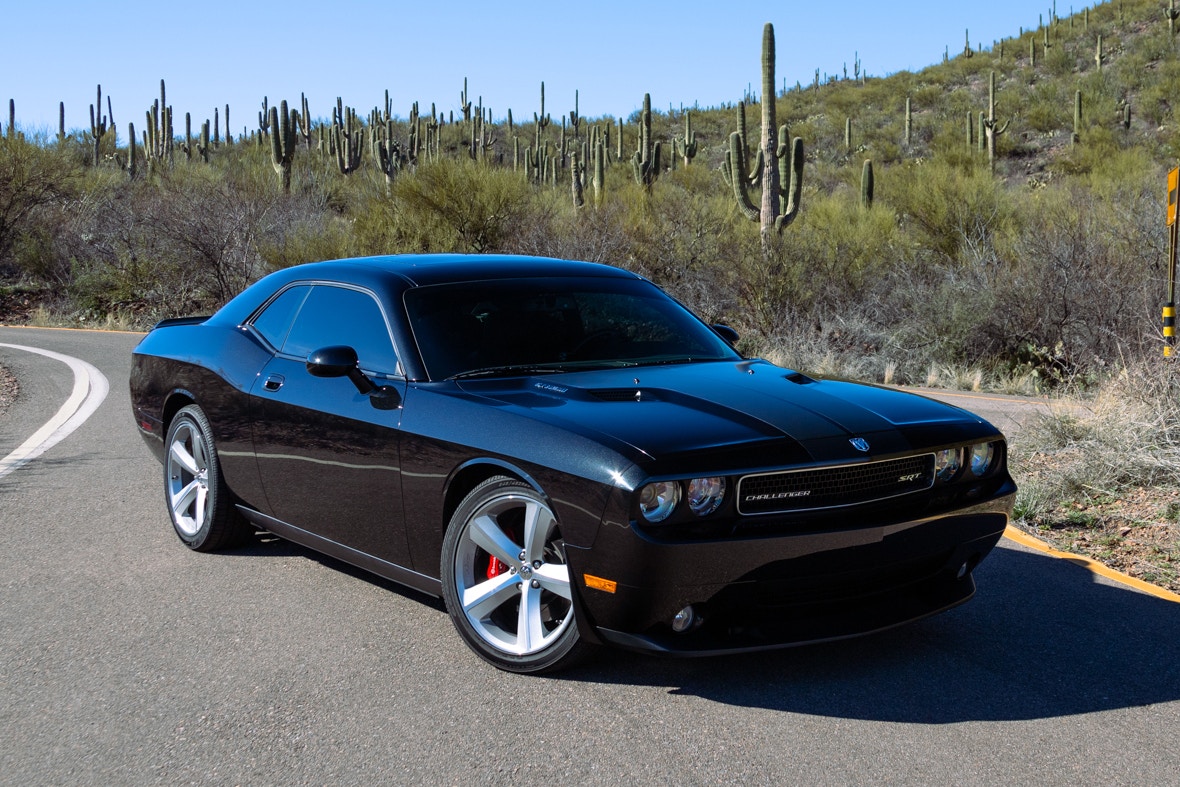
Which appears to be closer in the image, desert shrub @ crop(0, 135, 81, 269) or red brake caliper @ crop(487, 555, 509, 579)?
red brake caliper @ crop(487, 555, 509, 579)

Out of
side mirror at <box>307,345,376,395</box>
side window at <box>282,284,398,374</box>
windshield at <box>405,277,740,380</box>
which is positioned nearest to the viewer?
side mirror at <box>307,345,376,395</box>

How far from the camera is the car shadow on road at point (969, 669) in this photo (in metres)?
4.13

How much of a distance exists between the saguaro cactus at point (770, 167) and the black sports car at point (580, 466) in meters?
14.0

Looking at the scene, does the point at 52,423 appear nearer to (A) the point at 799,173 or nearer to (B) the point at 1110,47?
(A) the point at 799,173

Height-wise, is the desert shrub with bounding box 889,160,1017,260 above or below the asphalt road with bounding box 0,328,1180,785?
above

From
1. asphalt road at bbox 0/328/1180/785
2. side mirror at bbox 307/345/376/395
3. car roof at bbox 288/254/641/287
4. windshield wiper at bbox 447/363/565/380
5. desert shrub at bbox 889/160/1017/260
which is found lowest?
asphalt road at bbox 0/328/1180/785

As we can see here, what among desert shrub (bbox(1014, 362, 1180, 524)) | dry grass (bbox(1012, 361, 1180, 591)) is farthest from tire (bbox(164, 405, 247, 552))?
desert shrub (bbox(1014, 362, 1180, 524))

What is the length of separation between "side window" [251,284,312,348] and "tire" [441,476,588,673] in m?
1.90

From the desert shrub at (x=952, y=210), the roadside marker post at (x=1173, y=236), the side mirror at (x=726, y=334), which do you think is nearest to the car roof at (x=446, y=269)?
the side mirror at (x=726, y=334)

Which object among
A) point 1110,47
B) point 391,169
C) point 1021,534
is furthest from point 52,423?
point 1110,47

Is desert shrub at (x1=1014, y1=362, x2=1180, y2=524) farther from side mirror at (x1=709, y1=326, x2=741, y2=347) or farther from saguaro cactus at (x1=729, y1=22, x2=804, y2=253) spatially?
saguaro cactus at (x1=729, y1=22, x2=804, y2=253)

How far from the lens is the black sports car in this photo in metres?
4.01

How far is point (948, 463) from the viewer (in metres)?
4.55

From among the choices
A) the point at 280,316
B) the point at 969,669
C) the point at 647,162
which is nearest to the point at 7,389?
the point at 280,316
